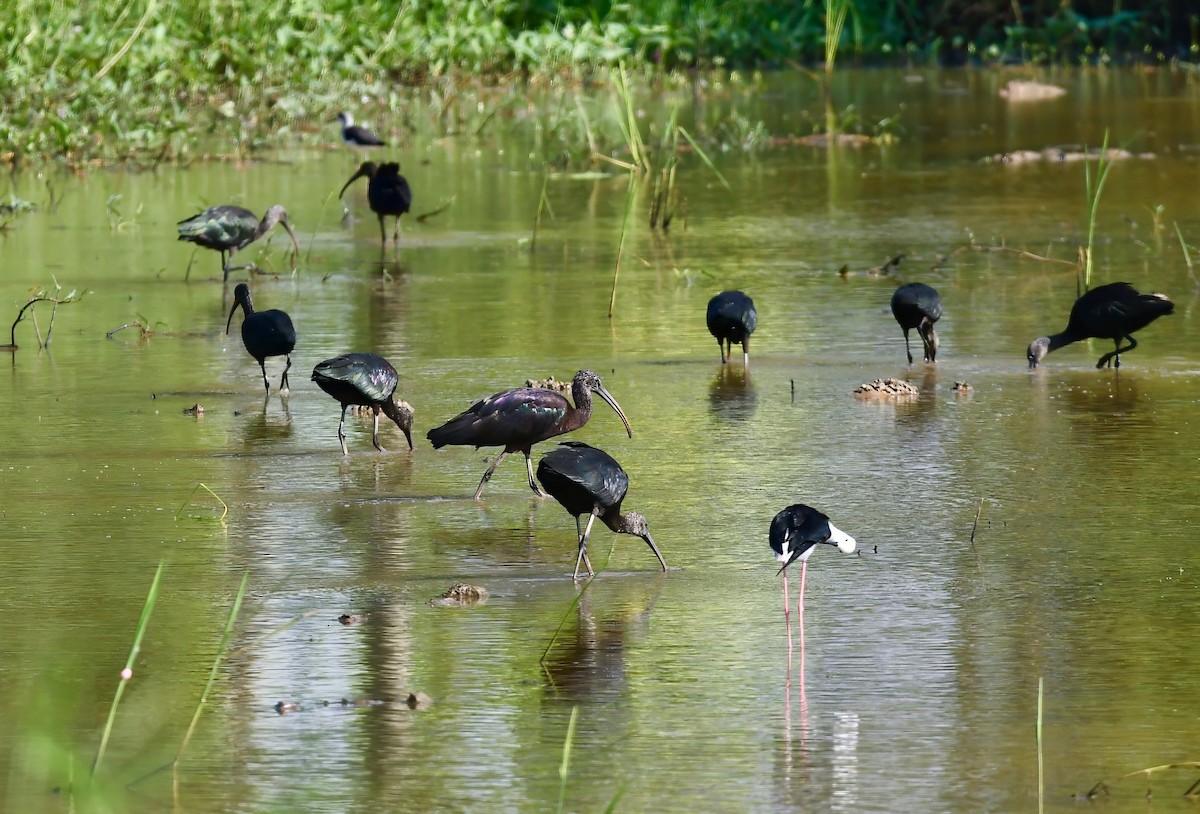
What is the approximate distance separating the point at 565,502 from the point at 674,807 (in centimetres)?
225

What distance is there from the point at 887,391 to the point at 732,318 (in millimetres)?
947

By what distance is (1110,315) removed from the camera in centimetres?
1024

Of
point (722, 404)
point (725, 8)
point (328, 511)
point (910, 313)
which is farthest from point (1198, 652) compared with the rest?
point (725, 8)

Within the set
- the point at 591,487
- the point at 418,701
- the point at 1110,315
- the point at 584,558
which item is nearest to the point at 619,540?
the point at 584,558

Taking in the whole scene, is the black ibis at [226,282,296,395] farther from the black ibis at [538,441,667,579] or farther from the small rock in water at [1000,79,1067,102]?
the small rock in water at [1000,79,1067,102]

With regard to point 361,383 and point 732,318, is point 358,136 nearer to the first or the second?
point 732,318

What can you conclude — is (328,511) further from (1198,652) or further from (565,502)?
(1198,652)

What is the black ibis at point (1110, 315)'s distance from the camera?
10227 mm

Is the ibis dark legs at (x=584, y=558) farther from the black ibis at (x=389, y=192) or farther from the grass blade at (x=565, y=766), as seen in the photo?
the black ibis at (x=389, y=192)

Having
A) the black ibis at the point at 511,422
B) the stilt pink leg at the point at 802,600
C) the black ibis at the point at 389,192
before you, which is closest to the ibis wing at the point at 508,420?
the black ibis at the point at 511,422

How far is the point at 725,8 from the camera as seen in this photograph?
30.1 m

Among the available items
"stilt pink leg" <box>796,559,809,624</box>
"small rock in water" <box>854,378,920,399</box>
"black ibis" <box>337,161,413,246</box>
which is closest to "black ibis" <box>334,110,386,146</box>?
"black ibis" <box>337,161,413,246</box>

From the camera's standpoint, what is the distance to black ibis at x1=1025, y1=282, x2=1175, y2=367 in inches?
403

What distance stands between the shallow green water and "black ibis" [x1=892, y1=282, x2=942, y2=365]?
0.77 feet
